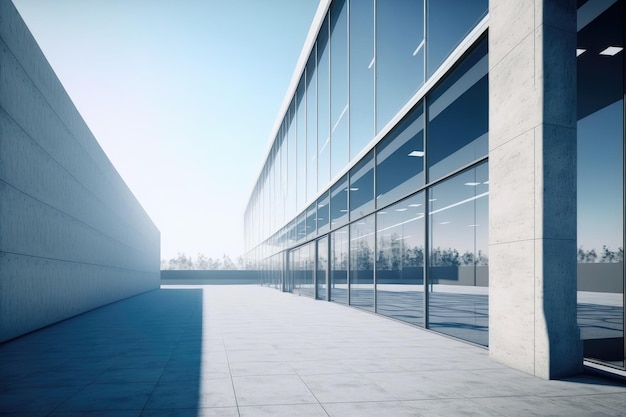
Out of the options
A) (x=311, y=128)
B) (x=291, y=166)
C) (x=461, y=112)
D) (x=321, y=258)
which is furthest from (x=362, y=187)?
(x=291, y=166)

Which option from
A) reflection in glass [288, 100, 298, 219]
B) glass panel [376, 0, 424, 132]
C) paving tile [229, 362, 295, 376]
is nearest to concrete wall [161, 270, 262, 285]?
reflection in glass [288, 100, 298, 219]

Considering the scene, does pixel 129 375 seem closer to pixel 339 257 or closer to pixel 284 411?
pixel 284 411

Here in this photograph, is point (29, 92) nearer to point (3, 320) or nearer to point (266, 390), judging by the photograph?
point (3, 320)

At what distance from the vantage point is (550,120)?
6496 millimetres

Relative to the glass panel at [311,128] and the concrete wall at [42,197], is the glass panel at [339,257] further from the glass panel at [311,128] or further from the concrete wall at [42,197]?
the concrete wall at [42,197]

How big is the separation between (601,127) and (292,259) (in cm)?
2345

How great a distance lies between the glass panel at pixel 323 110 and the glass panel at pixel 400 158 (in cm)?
406

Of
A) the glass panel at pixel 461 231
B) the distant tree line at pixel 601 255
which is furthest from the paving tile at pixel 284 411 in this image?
the glass panel at pixel 461 231

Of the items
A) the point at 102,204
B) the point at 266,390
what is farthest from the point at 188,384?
the point at 102,204

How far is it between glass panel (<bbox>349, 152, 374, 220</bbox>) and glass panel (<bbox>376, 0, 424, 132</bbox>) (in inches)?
69.8

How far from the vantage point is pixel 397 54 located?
12789 mm

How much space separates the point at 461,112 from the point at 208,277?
50.2 metres

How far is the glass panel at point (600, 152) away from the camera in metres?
7.30

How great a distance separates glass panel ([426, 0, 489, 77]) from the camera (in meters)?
8.83
